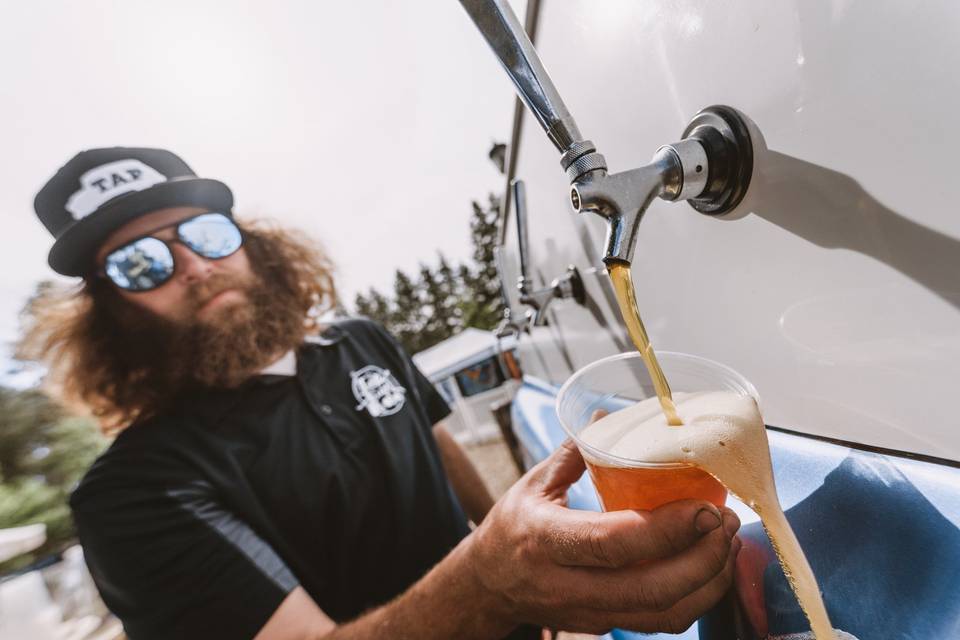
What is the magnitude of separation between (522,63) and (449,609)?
→ 107 cm

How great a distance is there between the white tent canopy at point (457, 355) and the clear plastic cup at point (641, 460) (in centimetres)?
664

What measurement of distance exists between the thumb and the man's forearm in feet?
0.75

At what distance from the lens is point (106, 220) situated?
181cm

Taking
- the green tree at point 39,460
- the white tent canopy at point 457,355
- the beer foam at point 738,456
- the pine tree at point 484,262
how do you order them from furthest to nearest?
the pine tree at point 484,262 → the green tree at point 39,460 → the white tent canopy at point 457,355 → the beer foam at point 738,456

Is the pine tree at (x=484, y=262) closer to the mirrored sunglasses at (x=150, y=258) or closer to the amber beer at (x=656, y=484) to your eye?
the mirrored sunglasses at (x=150, y=258)

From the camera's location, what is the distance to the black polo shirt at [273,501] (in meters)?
1.26

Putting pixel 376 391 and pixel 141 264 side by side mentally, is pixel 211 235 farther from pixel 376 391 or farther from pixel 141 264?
pixel 376 391

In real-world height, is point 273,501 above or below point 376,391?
below

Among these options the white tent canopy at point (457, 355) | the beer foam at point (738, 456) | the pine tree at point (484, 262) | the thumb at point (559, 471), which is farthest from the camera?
the pine tree at point (484, 262)

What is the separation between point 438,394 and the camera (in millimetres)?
2396

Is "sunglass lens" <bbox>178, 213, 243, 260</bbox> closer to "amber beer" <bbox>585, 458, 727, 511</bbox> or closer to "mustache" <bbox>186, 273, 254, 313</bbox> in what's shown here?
"mustache" <bbox>186, 273, 254, 313</bbox>

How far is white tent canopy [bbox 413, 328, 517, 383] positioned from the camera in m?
9.09

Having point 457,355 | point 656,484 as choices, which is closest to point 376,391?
point 656,484

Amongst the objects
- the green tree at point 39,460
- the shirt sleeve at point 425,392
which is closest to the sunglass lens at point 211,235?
the shirt sleeve at point 425,392
